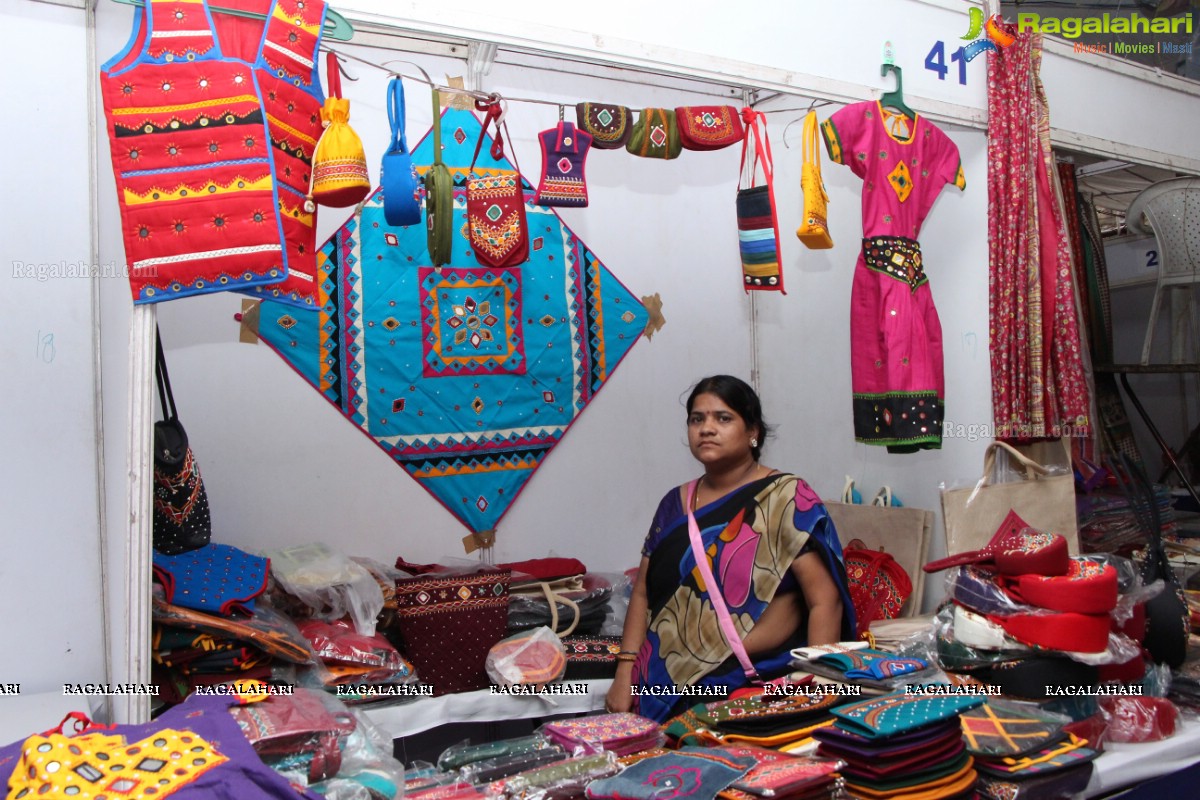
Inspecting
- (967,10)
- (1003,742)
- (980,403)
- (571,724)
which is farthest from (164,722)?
(967,10)

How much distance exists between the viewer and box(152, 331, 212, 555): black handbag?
254 centimetres

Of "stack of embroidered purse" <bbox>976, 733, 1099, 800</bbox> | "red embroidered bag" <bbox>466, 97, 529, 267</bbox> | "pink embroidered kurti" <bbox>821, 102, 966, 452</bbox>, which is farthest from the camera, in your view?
"pink embroidered kurti" <bbox>821, 102, 966, 452</bbox>

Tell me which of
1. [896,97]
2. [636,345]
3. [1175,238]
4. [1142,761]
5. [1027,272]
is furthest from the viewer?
[1175,238]

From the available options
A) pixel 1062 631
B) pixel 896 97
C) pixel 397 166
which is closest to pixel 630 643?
pixel 1062 631

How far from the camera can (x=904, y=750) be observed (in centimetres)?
179

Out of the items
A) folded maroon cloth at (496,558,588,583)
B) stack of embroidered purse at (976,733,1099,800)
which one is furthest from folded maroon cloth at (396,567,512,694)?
stack of embroidered purse at (976,733,1099,800)

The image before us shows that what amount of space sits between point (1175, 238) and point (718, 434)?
3205 mm

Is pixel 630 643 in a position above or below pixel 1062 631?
below

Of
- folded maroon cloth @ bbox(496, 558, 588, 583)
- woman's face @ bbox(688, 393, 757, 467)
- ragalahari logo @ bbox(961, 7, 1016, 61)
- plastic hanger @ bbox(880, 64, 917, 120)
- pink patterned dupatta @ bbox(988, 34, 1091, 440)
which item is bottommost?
folded maroon cloth @ bbox(496, 558, 588, 583)

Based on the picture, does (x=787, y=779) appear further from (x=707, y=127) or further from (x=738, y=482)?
(x=707, y=127)

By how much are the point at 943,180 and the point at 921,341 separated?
26.0 inches

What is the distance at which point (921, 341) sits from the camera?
11.5ft

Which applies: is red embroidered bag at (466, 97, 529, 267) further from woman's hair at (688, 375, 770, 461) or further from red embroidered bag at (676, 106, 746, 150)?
woman's hair at (688, 375, 770, 461)

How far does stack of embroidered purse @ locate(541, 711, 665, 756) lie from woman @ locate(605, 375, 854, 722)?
63 cm
